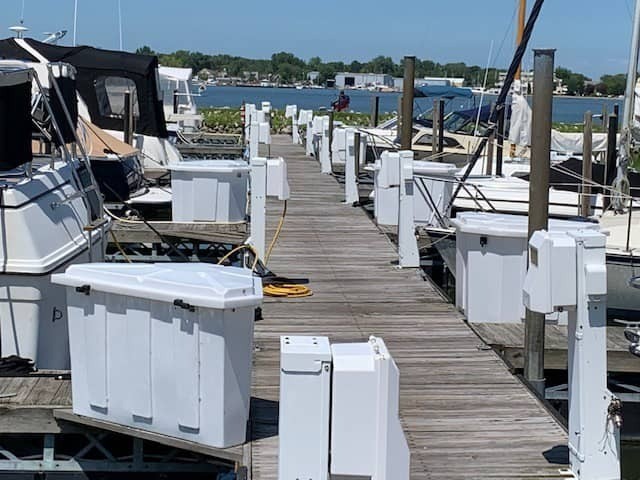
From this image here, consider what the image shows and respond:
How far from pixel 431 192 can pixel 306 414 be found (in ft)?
33.4

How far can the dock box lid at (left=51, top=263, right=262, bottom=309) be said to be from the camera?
19.4 ft

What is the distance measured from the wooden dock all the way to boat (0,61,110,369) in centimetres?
58

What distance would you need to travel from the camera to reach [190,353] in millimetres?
6012

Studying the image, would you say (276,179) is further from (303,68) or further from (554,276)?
(303,68)

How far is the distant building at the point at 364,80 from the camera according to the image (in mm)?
95738

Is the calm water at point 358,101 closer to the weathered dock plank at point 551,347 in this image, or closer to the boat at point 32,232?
the weathered dock plank at point 551,347

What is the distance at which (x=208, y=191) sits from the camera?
14984 mm

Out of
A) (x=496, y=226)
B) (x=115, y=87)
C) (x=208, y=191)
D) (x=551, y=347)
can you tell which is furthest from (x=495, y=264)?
(x=115, y=87)

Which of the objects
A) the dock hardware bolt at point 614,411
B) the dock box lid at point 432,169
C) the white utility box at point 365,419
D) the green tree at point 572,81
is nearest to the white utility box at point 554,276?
the dock hardware bolt at point 614,411

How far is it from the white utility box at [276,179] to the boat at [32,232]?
2.04m

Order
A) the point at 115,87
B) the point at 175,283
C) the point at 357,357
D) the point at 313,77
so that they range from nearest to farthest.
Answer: the point at 357,357 → the point at 175,283 → the point at 115,87 → the point at 313,77

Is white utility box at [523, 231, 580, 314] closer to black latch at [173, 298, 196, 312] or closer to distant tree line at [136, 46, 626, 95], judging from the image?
black latch at [173, 298, 196, 312]

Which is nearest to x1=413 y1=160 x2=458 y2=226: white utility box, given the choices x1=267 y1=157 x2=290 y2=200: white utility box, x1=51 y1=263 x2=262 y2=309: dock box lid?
x1=267 y1=157 x2=290 y2=200: white utility box

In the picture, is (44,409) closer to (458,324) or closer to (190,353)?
(190,353)
